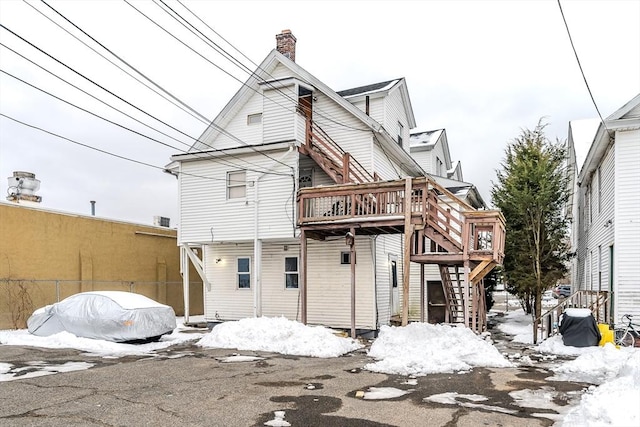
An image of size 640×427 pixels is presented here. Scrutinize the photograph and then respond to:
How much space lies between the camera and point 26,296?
1616 centimetres

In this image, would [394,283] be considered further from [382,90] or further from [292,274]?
[382,90]

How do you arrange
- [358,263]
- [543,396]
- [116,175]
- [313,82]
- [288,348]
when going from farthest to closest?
[116,175] < [313,82] < [358,263] < [288,348] < [543,396]

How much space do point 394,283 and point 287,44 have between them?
9.91 meters

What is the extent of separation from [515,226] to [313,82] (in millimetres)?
9110

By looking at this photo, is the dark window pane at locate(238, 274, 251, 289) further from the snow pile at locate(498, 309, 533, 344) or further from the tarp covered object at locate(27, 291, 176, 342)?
the snow pile at locate(498, 309, 533, 344)

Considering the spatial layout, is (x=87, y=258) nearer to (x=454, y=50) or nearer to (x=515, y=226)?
(x=454, y=50)

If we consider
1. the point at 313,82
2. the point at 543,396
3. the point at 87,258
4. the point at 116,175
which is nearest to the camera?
the point at 543,396

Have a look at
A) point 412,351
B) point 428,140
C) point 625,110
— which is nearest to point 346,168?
point 412,351

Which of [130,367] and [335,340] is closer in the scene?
[130,367]

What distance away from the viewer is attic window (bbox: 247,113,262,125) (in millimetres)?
17109

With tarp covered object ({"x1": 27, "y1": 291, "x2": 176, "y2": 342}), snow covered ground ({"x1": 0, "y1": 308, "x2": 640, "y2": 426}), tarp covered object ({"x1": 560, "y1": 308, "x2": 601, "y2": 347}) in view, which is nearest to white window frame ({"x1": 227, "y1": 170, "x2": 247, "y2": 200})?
tarp covered object ({"x1": 27, "y1": 291, "x2": 176, "y2": 342})

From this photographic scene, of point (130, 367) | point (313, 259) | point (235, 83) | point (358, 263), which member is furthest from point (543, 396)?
point (235, 83)

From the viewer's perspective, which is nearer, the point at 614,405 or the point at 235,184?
the point at 614,405

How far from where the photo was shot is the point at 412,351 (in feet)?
33.3
